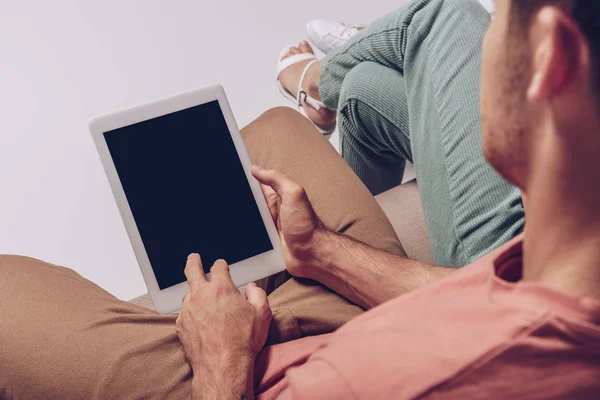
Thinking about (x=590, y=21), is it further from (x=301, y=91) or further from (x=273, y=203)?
(x=301, y=91)

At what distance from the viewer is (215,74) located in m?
1.44

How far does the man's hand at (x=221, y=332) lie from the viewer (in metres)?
0.67

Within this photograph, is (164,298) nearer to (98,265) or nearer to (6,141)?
(98,265)

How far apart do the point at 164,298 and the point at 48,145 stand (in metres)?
0.68

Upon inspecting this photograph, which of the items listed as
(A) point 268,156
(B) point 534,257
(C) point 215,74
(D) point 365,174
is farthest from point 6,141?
(B) point 534,257

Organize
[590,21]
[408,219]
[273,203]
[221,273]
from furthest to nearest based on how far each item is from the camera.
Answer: [408,219] → [273,203] → [221,273] → [590,21]

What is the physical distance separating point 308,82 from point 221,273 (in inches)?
26.2

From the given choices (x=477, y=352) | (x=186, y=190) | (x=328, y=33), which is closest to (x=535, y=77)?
(x=477, y=352)

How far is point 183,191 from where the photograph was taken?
84cm

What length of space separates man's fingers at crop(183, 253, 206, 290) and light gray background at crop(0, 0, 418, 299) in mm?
510

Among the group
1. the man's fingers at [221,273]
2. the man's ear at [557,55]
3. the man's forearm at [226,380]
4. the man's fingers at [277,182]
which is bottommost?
the man's forearm at [226,380]

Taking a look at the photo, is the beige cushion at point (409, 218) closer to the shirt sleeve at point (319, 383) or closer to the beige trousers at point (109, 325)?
the beige trousers at point (109, 325)

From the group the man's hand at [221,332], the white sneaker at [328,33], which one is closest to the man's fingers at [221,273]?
the man's hand at [221,332]

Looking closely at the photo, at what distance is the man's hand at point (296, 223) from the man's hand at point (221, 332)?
88 mm
